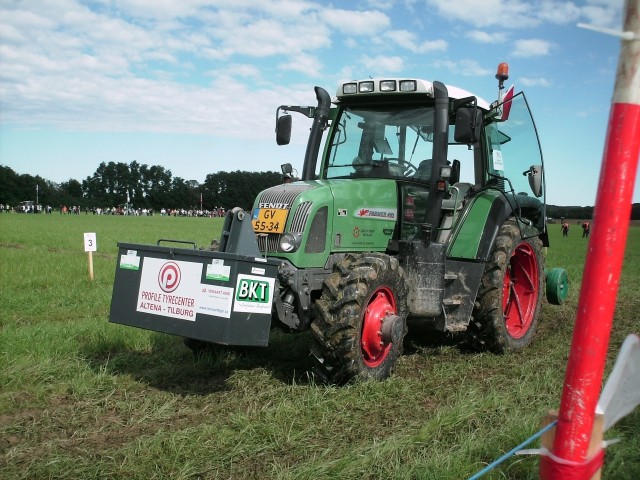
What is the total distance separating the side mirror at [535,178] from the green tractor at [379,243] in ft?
0.06

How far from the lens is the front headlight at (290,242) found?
16.9 ft

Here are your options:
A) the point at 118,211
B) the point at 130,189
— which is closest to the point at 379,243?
the point at 118,211

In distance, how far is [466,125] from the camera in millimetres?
5391

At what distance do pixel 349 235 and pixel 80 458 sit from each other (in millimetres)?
2868

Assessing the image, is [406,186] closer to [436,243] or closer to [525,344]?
[436,243]

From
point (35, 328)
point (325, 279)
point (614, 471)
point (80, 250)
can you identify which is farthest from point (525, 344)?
point (80, 250)

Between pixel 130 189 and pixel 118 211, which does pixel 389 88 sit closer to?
pixel 118 211

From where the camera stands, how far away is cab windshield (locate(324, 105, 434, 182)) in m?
6.07

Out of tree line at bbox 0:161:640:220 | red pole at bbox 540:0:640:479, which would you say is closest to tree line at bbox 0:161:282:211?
tree line at bbox 0:161:640:220

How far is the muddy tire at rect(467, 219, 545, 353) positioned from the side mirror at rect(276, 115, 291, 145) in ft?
7.57

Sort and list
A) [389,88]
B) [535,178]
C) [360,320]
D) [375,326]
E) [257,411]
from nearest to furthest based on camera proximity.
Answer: [257,411] → [360,320] → [375,326] → [389,88] → [535,178]

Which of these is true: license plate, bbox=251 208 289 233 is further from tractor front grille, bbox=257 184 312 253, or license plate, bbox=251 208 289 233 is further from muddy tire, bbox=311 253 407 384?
muddy tire, bbox=311 253 407 384

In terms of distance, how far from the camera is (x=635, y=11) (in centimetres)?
172

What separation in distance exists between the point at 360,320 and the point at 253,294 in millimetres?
867
